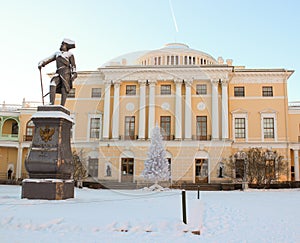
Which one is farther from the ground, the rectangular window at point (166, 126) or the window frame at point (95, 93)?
the window frame at point (95, 93)

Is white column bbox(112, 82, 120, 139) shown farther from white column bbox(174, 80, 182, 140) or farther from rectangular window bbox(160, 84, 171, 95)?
white column bbox(174, 80, 182, 140)

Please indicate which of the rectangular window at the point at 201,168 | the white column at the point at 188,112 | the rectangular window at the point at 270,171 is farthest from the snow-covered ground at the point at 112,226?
the white column at the point at 188,112

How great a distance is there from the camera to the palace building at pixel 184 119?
3147 cm

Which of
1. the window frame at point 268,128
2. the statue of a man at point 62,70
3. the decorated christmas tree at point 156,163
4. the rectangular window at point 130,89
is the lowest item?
the decorated christmas tree at point 156,163

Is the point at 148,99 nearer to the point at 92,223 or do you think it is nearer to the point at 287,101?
the point at 287,101

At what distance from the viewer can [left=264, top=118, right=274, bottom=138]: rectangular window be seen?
107 feet

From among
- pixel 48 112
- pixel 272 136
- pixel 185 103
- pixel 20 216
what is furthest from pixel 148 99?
pixel 20 216

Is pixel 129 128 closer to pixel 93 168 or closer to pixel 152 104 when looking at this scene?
pixel 152 104

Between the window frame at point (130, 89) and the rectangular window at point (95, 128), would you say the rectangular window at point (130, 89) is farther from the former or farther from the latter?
the rectangular window at point (95, 128)

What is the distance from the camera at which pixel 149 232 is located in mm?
6500

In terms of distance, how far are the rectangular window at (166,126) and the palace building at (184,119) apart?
3 cm

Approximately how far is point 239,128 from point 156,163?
1176 centimetres

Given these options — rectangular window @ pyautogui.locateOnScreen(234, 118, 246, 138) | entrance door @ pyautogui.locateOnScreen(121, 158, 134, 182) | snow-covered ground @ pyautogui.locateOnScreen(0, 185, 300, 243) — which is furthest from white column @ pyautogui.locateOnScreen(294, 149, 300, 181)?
snow-covered ground @ pyautogui.locateOnScreen(0, 185, 300, 243)

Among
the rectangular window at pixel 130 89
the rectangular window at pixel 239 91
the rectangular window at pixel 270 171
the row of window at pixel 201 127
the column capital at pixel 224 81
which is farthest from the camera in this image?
the rectangular window at pixel 130 89
